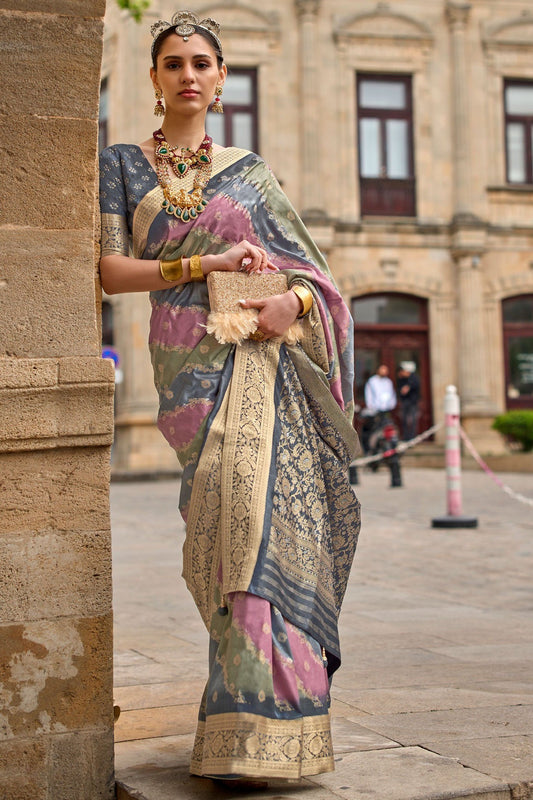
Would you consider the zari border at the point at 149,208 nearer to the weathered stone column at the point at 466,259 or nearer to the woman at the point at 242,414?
the woman at the point at 242,414

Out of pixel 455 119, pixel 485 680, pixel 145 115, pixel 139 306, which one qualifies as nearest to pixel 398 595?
pixel 485 680

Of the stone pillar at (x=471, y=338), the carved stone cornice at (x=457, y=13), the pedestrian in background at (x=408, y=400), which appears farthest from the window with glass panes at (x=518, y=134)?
the pedestrian in background at (x=408, y=400)

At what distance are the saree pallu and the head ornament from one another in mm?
338

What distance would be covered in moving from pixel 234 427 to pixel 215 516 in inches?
9.1

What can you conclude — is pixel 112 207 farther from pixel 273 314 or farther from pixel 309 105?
pixel 309 105

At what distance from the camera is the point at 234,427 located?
9.60ft


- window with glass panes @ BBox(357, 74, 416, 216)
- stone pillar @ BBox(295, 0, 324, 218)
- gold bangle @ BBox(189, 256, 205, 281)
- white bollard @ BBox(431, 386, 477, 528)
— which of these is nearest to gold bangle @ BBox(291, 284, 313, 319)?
gold bangle @ BBox(189, 256, 205, 281)

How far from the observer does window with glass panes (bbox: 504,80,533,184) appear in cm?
2522

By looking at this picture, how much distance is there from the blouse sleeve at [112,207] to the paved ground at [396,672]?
140 cm

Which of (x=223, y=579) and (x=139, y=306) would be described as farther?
(x=139, y=306)

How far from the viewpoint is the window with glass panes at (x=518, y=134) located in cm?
2522

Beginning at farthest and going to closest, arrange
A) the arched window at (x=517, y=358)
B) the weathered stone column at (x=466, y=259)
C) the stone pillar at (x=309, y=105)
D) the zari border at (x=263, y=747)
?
the arched window at (x=517, y=358)
the weathered stone column at (x=466, y=259)
the stone pillar at (x=309, y=105)
the zari border at (x=263, y=747)

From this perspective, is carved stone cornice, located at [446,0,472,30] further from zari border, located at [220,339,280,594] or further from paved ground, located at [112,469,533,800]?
zari border, located at [220,339,280,594]

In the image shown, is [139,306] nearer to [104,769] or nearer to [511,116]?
[511,116]
